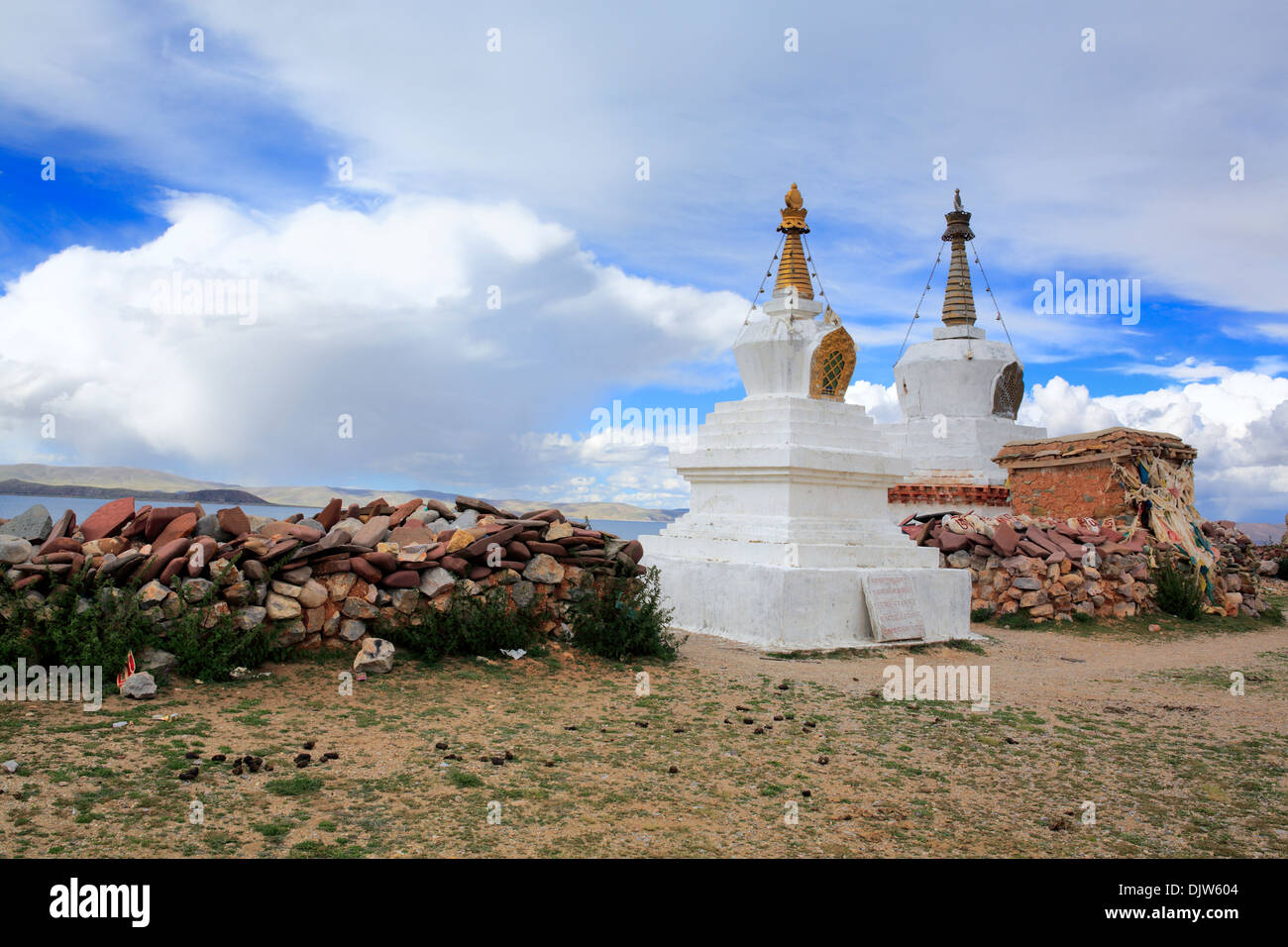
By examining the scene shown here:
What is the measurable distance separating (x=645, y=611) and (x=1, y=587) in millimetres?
5091

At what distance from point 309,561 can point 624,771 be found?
11.2 ft

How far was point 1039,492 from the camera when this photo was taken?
17781 millimetres

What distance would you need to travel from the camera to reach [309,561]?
696 cm

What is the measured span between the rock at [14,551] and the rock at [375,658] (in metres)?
2.46

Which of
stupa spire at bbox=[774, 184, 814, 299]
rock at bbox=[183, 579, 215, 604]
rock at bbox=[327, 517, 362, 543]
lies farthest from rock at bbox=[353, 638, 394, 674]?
stupa spire at bbox=[774, 184, 814, 299]

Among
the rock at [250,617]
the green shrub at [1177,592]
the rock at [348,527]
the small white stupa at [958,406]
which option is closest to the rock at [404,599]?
the rock at [348,527]

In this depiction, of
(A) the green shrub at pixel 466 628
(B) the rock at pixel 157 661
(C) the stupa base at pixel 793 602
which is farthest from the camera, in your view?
(C) the stupa base at pixel 793 602

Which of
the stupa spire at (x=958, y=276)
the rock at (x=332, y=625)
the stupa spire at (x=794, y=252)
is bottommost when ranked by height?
the rock at (x=332, y=625)

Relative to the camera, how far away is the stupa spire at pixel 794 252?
44.5 feet

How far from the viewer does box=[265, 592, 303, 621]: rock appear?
666 centimetres

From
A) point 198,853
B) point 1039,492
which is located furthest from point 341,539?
point 1039,492

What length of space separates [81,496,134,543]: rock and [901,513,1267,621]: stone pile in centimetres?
1175

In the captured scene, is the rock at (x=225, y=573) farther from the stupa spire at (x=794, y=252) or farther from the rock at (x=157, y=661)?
the stupa spire at (x=794, y=252)

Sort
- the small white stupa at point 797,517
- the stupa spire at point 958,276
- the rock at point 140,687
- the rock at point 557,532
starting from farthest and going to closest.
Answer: the stupa spire at point 958,276 → the small white stupa at point 797,517 → the rock at point 557,532 → the rock at point 140,687
